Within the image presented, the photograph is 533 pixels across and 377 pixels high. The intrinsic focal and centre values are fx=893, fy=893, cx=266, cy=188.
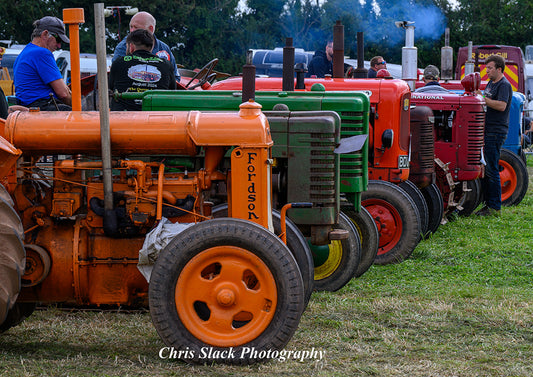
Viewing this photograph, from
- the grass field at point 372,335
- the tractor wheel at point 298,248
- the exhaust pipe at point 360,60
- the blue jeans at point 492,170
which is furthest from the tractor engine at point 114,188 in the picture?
the blue jeans at point 492,170

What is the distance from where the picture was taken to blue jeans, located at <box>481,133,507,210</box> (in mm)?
10086

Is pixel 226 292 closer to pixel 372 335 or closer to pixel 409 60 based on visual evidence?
pixel 372 335

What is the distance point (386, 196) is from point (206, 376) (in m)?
3.46

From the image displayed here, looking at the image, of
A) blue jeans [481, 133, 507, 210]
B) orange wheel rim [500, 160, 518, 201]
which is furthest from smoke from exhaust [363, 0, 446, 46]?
blue jeans [481, 133, 507, 210]

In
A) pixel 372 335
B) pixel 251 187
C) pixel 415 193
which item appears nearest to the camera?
pixel 251 187

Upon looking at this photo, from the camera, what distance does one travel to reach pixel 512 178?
36.9 feet

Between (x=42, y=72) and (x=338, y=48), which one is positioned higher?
(x=338, y=48)

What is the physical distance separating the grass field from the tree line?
874 inches

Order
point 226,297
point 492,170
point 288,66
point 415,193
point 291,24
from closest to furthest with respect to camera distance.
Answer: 1. point 226,297
2. point 288,66
3. point 415,193
4. point 492,170
5. point 291,24

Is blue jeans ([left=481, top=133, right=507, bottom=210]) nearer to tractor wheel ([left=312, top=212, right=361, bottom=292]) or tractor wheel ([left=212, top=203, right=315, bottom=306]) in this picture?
tractor wheel ([left=312, top=212, right=361, bottom=292])

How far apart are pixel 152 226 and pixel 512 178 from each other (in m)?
7.66

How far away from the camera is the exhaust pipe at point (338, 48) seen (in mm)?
7324

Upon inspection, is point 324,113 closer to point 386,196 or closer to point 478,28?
point 386,196

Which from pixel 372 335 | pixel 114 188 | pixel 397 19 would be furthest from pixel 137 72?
pixel 397 19
